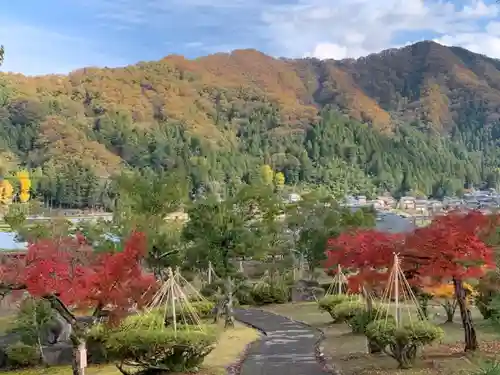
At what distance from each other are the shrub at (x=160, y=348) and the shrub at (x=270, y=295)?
17.9 metres

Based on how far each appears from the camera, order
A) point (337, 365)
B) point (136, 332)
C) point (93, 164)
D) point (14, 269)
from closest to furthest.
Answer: point (14, 269)
point (136, 332)
point (337, 365)
point (93, 164)

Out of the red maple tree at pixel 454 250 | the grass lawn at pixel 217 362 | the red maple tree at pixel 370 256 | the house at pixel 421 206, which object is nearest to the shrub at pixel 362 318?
the red maple tree at pixel 370 256

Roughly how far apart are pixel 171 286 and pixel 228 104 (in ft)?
457

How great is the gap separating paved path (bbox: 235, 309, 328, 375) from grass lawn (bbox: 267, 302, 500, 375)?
0.55m

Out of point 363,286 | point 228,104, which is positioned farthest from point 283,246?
point 228,104

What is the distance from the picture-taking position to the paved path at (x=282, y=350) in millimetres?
14336

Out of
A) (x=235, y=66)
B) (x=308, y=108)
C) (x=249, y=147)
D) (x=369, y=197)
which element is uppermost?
(x=235, y=66)

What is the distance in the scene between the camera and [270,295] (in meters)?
31.3

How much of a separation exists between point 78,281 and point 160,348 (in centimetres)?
229

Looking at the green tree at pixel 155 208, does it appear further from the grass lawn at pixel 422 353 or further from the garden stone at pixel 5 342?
the garden stone at pixel 5 342

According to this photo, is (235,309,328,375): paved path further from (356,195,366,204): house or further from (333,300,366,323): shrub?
(356,195,366,204): house

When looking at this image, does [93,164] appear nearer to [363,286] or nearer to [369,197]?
[369,197]

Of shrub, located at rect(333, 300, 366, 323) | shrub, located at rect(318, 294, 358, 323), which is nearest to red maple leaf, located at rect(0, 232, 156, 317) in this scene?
shrub, located at rect(333, 300, 366, 323)

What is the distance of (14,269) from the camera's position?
11.3m
